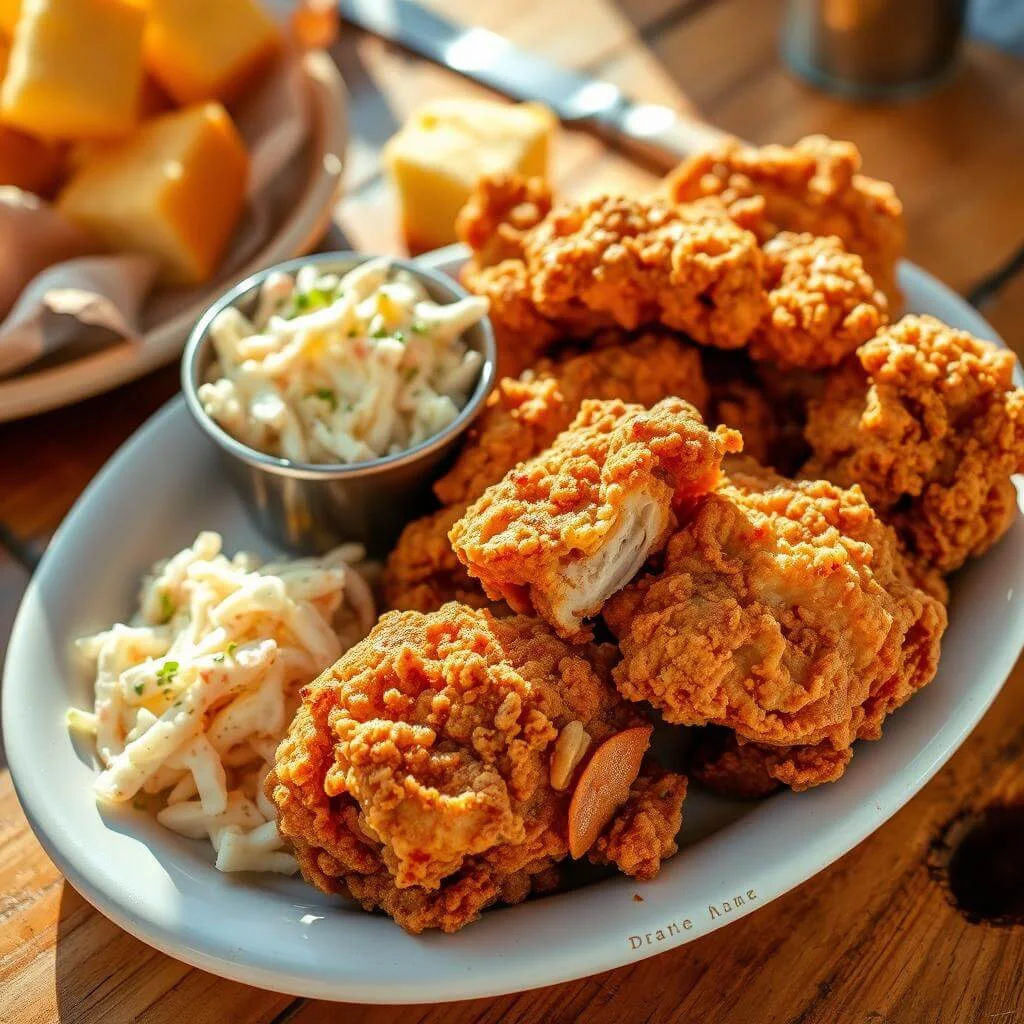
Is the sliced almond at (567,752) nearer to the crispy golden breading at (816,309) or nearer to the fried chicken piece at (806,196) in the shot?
the crispy golden breading at (816,309)

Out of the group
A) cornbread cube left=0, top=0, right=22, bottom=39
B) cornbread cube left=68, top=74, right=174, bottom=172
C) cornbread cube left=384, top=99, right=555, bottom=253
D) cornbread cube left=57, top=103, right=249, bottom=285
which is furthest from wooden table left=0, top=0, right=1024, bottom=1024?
cornbread cube left=0, top=0, right=22, bottom=39

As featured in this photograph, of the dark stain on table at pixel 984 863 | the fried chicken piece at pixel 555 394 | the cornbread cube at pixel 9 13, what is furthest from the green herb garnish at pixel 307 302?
the dark stain on table at pixel 984 863

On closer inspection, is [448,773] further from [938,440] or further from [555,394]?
[938,440]

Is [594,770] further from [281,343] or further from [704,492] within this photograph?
[281,343]

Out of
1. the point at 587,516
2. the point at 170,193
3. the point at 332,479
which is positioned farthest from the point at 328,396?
the point at 170,193

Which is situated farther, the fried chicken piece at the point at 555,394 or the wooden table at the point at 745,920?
the fried chicken piece at the point at 555,394

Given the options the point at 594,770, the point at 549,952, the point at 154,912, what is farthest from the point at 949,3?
the point at 154,912
